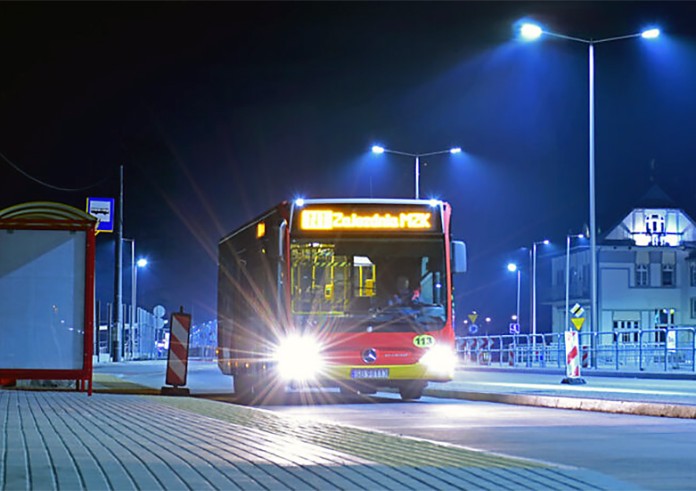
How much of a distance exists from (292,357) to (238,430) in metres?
8.93

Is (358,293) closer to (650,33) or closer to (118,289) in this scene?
(650,33)

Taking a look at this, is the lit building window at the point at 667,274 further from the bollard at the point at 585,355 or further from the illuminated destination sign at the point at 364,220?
the illuminated destination sign at the point at 364,220

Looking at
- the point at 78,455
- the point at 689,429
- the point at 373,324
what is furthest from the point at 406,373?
the point at 78,455

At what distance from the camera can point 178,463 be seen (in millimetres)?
8398

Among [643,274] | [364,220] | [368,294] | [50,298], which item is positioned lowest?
[50,298]

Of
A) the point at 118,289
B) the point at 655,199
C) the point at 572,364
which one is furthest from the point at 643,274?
the point at 572,364

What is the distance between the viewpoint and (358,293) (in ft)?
67.7

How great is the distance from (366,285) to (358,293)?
20 cm

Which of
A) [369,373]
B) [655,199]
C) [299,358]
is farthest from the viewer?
[655,199]

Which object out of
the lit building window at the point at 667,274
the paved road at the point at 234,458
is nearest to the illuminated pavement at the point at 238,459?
the paved road at the point at 234,458

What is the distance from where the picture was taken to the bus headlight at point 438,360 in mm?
21125

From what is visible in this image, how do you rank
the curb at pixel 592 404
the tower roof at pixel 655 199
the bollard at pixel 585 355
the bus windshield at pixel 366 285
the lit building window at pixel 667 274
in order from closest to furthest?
the curb at pixel 592 404 → the bus windshield at pixel 366 285 → the bollard at pixel 585 355 → the lit building window at pixel 667 274 → the tower roof at pixel 655 199

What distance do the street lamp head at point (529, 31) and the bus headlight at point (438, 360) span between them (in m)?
17.5

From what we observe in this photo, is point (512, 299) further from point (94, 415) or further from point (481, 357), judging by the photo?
point (94, 415)
